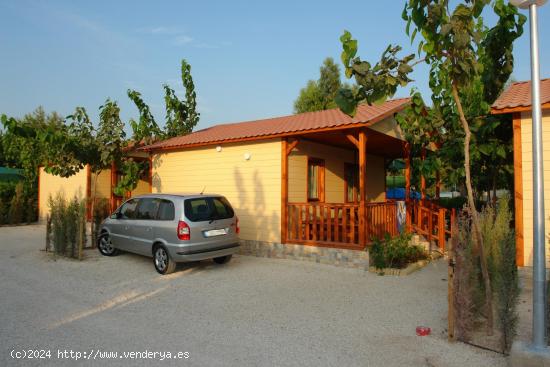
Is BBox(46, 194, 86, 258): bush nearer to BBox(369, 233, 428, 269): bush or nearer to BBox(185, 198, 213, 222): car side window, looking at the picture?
BBox(185, 198, 213, 222): car side window

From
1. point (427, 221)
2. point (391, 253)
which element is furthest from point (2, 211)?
point (427, 221)

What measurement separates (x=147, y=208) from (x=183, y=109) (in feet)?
46.5

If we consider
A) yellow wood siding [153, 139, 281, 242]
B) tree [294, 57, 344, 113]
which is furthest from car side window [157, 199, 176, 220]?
tree [294, 57, 344, 113]

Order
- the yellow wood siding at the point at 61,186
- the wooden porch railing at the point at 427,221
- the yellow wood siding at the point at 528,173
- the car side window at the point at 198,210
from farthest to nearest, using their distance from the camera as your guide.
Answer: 1. the yellow wood siding at the point at 61,186
2. the wooden porch railing at the point at 427,221
3. the car side window at the point at 198,210
4. the yellow wood siding at the point at 528,173

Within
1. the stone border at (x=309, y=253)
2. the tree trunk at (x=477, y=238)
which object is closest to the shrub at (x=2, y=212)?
the stone border at (x=309, y=253)

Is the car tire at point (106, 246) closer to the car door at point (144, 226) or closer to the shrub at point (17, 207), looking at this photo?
the car door at point (144, 226)

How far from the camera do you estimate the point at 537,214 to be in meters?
3.68

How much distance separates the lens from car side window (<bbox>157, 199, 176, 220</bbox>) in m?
7.95

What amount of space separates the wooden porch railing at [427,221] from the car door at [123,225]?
22.9 ft

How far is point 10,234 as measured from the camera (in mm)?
14805

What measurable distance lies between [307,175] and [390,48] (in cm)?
718

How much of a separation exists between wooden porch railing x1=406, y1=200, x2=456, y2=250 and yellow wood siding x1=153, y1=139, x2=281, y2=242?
3695mm

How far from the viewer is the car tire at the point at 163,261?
7945 mm

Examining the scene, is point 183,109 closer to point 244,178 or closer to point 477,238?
point 244,178
